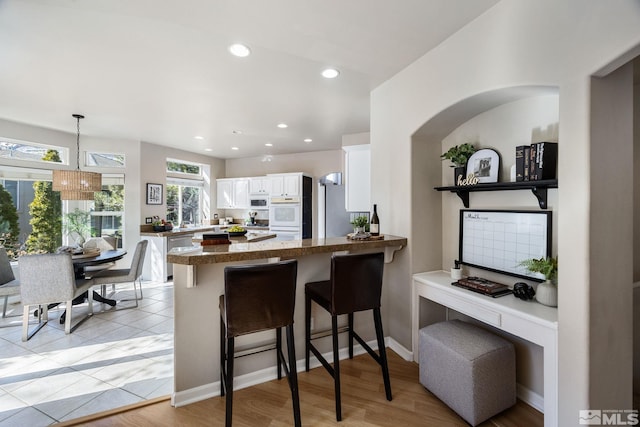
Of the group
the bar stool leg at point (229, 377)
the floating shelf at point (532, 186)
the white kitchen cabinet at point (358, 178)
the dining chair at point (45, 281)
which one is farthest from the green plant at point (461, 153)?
the dining chair at point (45, 281)

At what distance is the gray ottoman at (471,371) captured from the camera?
166 cm

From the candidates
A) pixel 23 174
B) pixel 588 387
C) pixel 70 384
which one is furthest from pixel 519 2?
pixel 23 174

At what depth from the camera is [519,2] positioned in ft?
5.15

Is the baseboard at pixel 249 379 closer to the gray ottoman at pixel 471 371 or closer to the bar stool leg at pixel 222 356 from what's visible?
the bar stool leg at pixel 222 356

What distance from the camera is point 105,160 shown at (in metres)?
5.21

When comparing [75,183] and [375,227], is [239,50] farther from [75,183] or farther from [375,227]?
[75,183]

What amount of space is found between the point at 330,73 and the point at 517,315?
2.40 metres

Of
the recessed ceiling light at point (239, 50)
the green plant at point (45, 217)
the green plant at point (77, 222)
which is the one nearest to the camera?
the recessed ceiling light at point (239, 50)

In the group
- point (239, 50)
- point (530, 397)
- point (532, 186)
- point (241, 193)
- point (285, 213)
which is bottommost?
point (530, 397)

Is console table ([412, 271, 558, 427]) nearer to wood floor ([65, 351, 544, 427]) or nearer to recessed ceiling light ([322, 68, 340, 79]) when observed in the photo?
wood floor ([65, 351, 544, 427])

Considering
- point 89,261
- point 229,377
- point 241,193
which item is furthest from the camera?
point 241,193

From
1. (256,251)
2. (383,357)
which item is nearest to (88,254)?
(256,251)

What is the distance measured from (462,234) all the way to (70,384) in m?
3.40

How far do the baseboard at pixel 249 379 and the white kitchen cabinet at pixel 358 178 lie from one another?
5.19 ft
